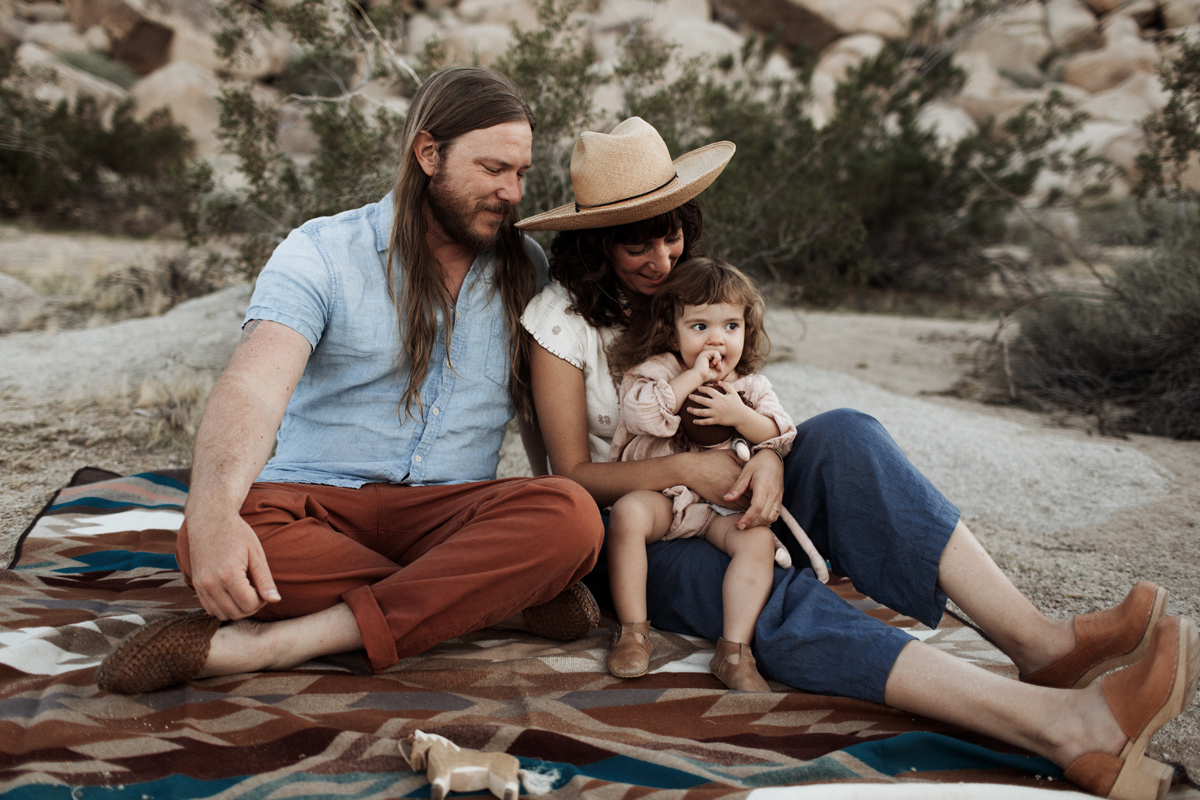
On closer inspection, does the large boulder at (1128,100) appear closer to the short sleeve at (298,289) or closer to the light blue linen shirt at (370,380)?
the light blue linen shirt at (370,380)

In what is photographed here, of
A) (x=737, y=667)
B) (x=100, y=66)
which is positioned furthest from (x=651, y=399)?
(x=100, y=66)

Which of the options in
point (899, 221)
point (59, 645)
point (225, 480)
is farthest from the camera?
point (899, 221)

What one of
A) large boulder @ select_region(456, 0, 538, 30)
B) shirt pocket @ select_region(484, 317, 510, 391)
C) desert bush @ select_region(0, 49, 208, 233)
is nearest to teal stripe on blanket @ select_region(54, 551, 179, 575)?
shirt pocket @ select_region(484, 317, 510, 391)

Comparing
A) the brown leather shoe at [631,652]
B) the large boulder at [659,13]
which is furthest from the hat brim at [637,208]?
the large boulder at [659,13]

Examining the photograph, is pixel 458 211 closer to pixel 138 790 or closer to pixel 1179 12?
pixel 138 790

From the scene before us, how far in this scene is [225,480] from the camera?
1920mm

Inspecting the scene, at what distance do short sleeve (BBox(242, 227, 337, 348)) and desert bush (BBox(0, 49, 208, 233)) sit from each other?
914 cm

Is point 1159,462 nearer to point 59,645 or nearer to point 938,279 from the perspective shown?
point 59,645

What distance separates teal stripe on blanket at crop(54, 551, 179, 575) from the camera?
286 centimetres

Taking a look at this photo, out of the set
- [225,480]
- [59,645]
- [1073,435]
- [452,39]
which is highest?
[452,39]

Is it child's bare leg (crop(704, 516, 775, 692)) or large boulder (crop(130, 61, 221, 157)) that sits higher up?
large boulder (crop(130, 61, 221, 157))

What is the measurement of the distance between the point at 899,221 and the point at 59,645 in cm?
1085

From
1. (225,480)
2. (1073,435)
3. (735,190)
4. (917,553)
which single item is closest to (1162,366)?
(1073,435)

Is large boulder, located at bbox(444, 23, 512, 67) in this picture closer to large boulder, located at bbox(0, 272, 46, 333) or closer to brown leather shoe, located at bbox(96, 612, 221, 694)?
large boulder, located at bbox(0, 272, 46, 333)
